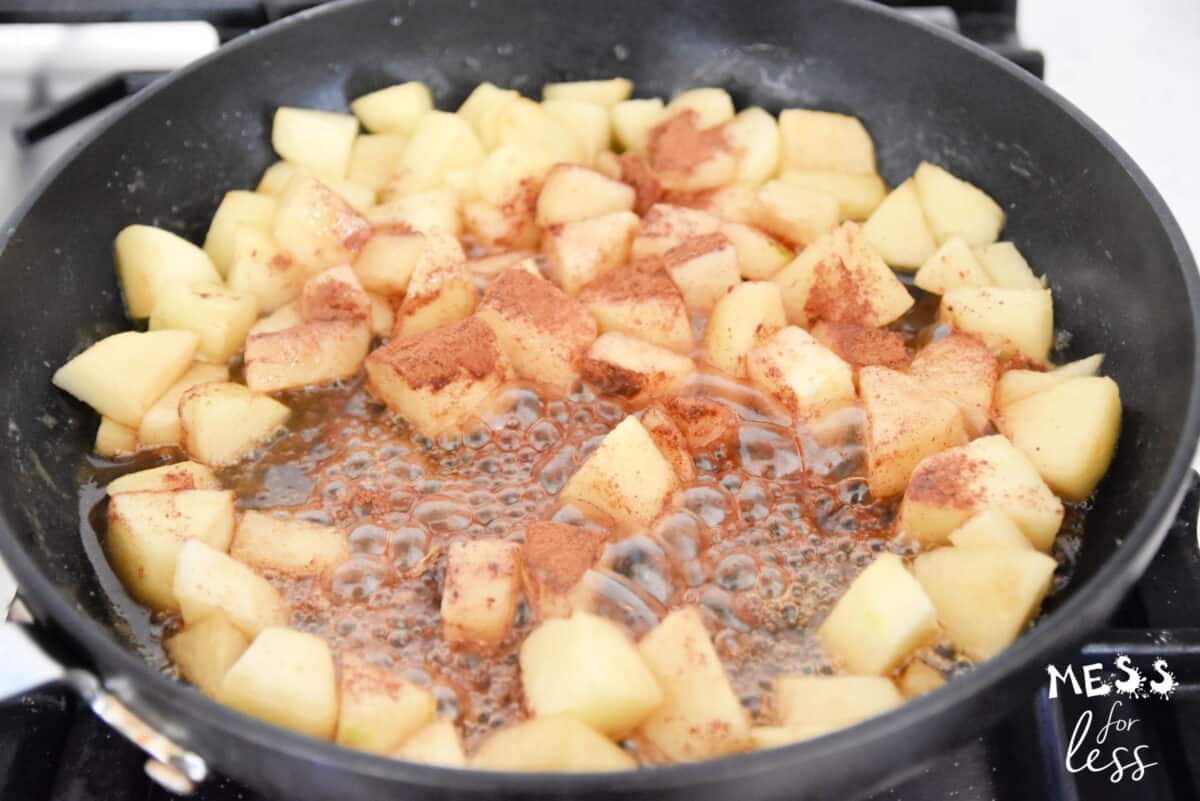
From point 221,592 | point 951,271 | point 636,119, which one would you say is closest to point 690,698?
point 221,592

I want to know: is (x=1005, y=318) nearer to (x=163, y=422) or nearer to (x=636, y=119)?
(x=636, y=119)

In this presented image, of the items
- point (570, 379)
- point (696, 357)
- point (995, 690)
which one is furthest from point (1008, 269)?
point (995, 690)

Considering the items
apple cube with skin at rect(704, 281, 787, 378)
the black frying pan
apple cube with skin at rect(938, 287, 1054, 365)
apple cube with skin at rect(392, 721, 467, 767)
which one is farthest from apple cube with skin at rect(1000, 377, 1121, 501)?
apple cube with skin at rect(392, 721, 467, 767)

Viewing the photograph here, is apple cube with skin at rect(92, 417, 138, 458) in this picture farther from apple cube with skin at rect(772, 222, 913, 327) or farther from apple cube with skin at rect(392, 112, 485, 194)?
apple cube with skin at rect(772, 222, 913, 327)

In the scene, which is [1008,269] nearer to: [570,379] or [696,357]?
[696,357]

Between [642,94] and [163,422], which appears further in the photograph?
[642,94]
